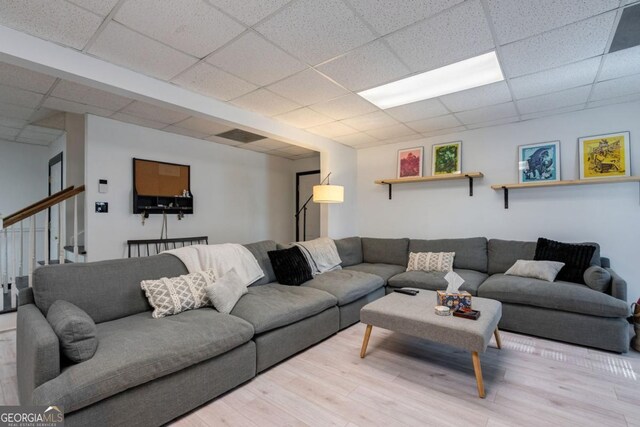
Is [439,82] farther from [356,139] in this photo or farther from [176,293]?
[176,293]

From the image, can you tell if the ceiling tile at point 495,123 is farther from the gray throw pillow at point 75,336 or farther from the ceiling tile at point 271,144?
the gray throw pillow at point 75,336

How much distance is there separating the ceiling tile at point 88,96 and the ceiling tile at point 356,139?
2.88 meters

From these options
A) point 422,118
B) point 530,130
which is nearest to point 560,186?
point 530,130

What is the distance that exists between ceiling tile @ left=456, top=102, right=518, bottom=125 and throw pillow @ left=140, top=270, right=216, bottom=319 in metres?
3.46

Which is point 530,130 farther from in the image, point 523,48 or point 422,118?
point 523,48

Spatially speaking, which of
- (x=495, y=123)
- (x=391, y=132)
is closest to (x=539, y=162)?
(x=495, y=123)

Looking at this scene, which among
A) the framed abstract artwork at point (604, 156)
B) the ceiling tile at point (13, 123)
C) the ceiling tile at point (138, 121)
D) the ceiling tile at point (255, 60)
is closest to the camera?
the ceiling tile at point (255, 60)

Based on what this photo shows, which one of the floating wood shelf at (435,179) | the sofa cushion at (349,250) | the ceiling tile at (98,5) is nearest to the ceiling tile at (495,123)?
the floating wood shelf at (435,179)

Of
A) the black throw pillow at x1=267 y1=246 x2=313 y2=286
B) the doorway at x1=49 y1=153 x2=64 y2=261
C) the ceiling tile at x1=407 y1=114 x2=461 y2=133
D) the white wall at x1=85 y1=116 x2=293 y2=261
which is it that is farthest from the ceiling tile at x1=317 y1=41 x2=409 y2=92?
the doorway at x1=49 y1=153 x2=64 y2=261

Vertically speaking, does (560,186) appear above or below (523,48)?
below

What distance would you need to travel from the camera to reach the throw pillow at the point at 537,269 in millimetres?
3146

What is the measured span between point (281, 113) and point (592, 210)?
12.6 ft

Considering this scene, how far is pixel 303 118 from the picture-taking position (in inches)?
150

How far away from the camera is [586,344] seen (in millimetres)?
2691
